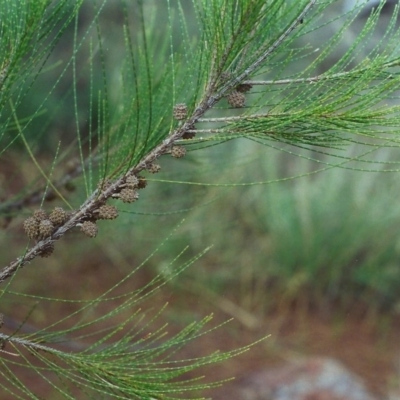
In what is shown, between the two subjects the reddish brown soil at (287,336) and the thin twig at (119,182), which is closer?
the thin twig at (119,182)

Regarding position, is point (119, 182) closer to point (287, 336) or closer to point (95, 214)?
point (95, 214)

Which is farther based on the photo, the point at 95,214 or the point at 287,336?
the point at 287,336

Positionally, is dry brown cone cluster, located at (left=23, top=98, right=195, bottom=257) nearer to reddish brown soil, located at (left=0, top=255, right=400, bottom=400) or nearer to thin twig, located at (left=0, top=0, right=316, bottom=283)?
thin twig, located at (left=0, top=0, right=316, bottom=283)

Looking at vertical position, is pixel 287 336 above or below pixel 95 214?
below

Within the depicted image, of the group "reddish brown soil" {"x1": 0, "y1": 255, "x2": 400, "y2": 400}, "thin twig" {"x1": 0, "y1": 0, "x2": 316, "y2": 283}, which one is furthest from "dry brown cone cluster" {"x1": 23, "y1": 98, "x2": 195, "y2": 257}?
"reddish brown soil" {"x1": 0, "y1": 255, "x2": 400, "y2": 400}

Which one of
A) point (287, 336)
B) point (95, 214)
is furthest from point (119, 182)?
point (287, 336)

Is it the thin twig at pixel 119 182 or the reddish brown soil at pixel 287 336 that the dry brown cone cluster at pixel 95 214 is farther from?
the reddish brown soil at pixel 287 336

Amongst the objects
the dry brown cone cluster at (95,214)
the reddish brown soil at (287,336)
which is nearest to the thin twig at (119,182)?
the dry brown cone cluster at (95,214)

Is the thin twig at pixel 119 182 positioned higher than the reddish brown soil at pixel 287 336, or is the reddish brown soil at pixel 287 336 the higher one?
the thin twig at pixel 119 182

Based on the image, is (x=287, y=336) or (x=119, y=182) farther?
(x=287, y=336)

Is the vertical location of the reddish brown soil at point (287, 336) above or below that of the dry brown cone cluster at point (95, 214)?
below

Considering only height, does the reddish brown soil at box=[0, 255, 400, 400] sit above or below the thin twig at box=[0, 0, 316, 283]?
below
